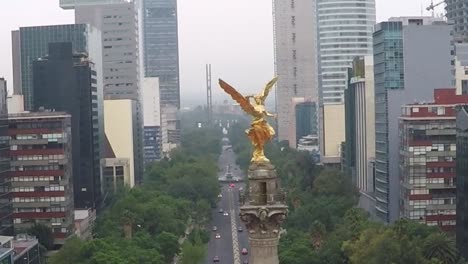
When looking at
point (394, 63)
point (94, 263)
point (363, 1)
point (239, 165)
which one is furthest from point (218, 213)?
point (363, 1)

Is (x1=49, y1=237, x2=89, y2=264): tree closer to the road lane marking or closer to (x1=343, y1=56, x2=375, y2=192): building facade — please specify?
the road lane marking

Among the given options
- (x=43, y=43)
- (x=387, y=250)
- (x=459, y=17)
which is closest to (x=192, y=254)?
(x=387, y=250)

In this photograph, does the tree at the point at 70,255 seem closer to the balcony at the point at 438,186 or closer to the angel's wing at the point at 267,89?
the balcony at the point at 438,186

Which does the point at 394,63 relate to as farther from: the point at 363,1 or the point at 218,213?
the point at 363,1

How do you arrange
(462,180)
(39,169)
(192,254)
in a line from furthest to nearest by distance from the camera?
(39,169) < (192,254) < (462,180)

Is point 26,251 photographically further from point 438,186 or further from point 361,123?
point 361,123

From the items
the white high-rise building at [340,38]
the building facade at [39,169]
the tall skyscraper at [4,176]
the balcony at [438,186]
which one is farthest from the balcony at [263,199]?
the white high-rise building at [340,38]
